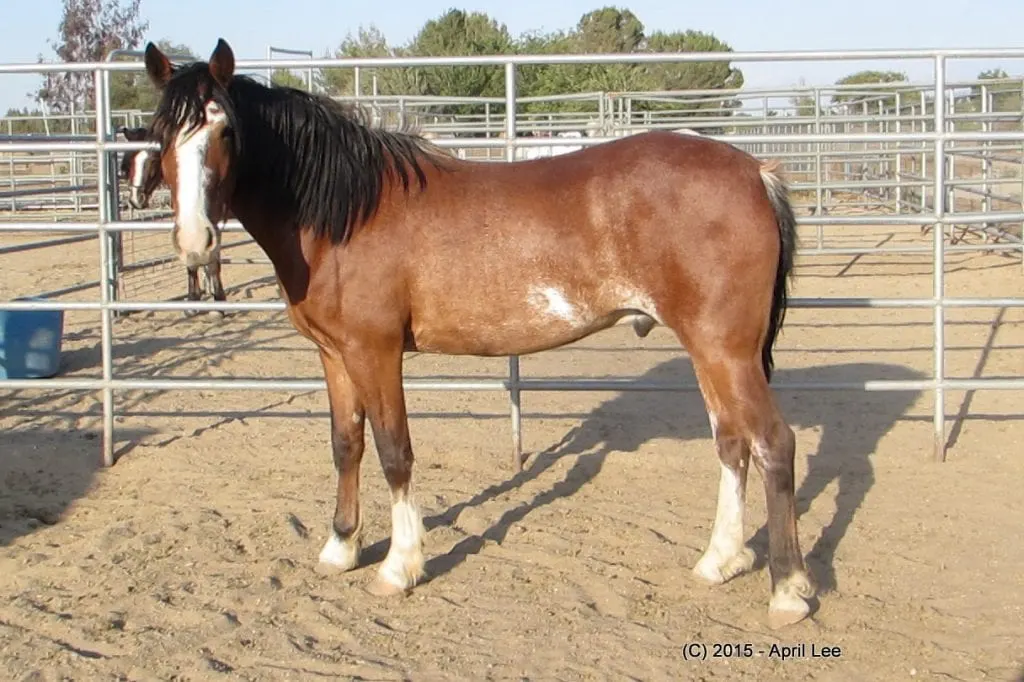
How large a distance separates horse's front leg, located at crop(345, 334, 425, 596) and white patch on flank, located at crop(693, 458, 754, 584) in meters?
1.03

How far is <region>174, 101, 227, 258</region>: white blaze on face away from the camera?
321 centimetres

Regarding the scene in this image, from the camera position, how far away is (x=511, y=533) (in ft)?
14.2

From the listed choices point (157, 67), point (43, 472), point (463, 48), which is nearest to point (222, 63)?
point (157, 67)

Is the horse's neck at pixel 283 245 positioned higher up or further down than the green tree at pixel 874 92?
further down

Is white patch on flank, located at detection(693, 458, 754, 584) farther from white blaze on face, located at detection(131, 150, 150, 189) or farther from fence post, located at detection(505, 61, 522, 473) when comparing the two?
white blaze on face, located at detection(131, 150, 150, 189)

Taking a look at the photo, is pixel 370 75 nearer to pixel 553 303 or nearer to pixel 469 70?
pixel 469 70

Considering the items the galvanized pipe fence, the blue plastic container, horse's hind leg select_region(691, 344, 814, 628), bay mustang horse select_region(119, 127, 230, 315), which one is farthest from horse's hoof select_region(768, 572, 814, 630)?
the blue plastic container

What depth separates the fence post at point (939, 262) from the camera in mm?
4922

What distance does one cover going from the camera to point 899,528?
430 cm

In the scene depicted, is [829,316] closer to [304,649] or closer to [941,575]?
[941,575]

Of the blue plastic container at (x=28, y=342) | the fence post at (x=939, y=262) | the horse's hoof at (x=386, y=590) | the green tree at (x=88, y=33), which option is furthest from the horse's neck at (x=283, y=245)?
the green tree at (x=88, y=33)

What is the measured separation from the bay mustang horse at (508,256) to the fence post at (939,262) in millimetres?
1689

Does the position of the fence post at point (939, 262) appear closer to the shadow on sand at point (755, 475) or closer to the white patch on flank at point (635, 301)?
the shadow on sand at point (755, 475)

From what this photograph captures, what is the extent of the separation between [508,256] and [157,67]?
1.32 m
